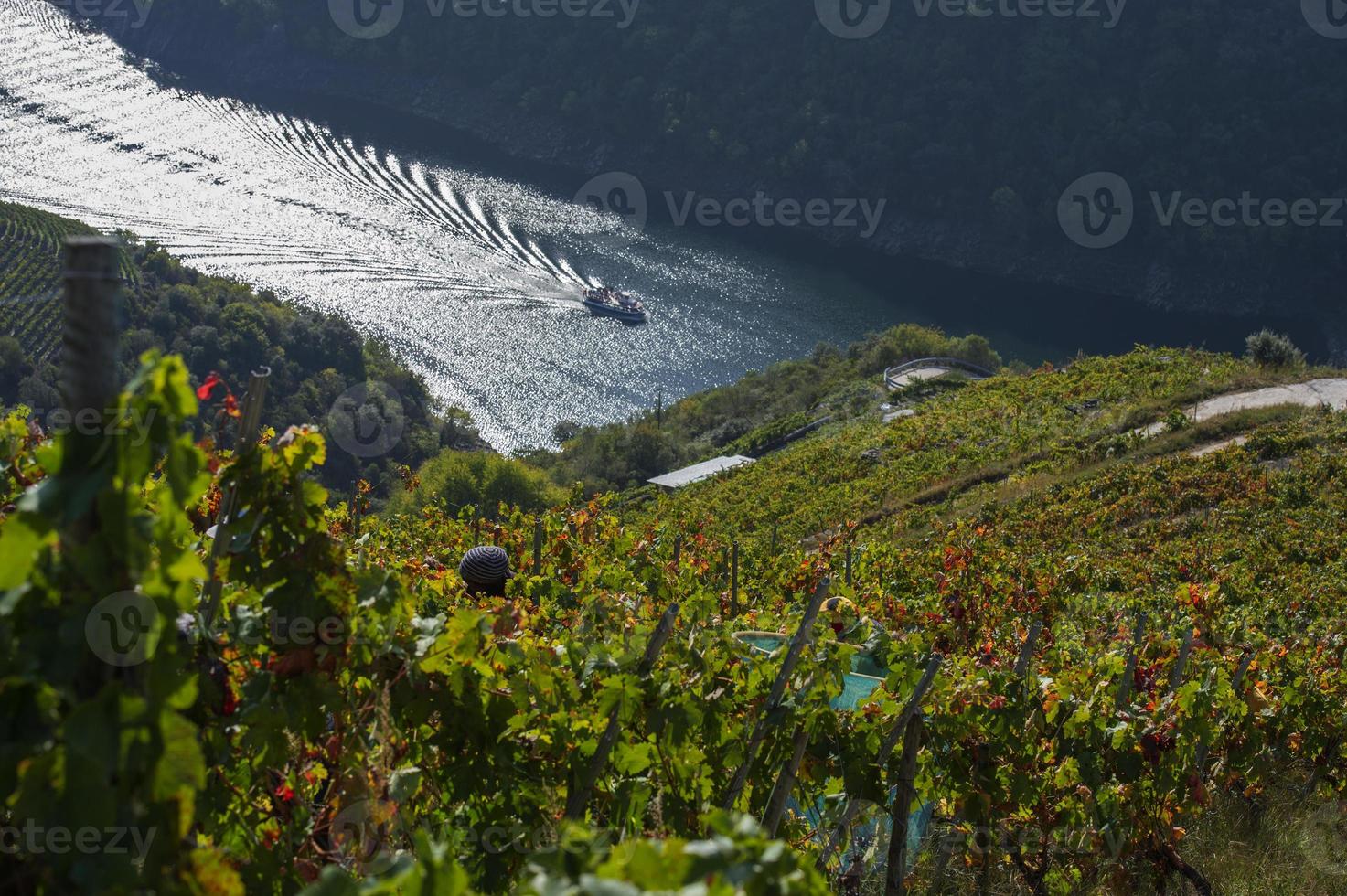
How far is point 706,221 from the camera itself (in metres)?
58.4

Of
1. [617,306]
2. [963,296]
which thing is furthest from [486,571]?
[963,296]

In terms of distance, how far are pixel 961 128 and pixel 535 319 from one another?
34641 mm

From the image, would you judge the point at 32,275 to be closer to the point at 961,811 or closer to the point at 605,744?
the point at 961,811

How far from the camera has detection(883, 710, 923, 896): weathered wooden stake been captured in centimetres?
362

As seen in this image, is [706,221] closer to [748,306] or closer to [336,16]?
[748,306]

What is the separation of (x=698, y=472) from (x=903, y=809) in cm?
2474

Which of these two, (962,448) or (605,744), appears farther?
A: (962,448)

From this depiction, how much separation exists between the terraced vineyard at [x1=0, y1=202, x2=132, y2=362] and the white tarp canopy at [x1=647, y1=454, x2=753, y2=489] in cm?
1760

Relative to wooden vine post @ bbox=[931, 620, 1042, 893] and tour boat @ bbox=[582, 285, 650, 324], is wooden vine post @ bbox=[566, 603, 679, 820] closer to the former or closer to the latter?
wooden vine post @ bbox=[931, 620, 1042, 893]

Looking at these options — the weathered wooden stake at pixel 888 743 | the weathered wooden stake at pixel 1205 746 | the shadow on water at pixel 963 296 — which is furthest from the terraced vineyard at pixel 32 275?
the weathered wooden stake at pixel 888 743

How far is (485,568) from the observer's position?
5.83 metres

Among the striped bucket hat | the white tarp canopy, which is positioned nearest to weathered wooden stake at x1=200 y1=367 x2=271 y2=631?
the striped bucket hat

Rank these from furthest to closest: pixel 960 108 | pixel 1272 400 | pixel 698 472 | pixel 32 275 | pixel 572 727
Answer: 1. pixel 960 108
2. pixel 32 275
3. pixel 698 472
4. pixel 1272 400
5. pixel 572 727

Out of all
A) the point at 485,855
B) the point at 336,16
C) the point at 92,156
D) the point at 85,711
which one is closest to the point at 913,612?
the point at 485,855
